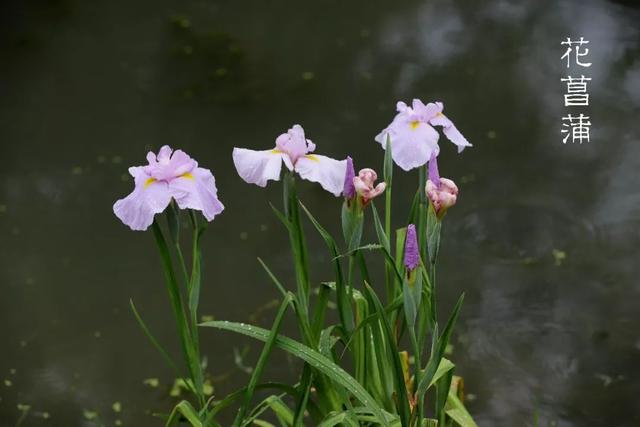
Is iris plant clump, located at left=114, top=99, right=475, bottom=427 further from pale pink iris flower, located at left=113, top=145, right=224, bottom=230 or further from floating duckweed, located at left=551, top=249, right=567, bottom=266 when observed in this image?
floating duckweed, located at left=551, top=249, right=567, bottom=266

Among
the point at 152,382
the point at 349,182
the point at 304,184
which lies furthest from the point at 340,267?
the point at 304,184

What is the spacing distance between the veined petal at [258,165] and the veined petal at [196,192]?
6cm

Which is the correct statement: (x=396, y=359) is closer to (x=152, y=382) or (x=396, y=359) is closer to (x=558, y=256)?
(x=152, y=382)

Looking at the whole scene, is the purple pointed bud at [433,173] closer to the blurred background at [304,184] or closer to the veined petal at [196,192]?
the veined petal at [196,192]

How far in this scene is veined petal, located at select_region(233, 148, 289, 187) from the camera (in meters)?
1.33

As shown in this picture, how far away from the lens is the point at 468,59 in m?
3.34

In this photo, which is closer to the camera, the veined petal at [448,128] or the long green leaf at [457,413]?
the veined petal at [448,128]

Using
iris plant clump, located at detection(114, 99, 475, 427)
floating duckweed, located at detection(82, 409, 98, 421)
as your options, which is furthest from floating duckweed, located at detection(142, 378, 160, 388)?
iris plant clump, located at detection(114, 99, 475, 427)

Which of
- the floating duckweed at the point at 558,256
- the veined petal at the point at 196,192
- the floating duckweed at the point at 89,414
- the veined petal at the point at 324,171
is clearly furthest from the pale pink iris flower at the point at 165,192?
the floating duckweed at the point at 558,256

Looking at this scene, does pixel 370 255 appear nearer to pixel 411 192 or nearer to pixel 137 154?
pixel 411 192

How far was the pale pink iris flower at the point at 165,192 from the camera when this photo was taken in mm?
1249

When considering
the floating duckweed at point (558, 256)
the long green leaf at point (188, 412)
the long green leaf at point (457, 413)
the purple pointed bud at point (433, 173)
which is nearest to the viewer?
the purple pointed bud at point (433, 173)

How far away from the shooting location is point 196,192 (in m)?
1.27

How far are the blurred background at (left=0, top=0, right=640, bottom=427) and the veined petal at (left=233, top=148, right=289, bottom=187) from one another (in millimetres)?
865
